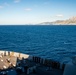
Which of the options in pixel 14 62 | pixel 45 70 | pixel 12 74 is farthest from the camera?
pixel 14 62

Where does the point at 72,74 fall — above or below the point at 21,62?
above

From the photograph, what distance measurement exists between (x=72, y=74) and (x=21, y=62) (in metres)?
23.6

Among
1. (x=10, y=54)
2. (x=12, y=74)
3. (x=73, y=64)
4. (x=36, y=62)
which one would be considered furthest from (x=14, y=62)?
(x=73, y=64)

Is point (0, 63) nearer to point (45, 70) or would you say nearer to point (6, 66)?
point (6, 66)

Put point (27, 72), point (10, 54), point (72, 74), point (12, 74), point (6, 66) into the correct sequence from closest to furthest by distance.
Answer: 1. point (72, 74)
2. point (12, 74)
3. point (27, 72)
4. point (6, 66)
5. point (10, 54)

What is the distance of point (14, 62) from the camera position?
39.2 metres

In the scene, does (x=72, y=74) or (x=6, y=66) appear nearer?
(x=72, y=74)

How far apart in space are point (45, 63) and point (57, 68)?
11.3 feet

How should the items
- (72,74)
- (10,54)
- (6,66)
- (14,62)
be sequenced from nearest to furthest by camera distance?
(72,74) → (6,66) → (14,62) → (10,54)

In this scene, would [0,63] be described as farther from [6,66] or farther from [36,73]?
[36,73]

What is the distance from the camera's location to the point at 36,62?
39750 millimetres

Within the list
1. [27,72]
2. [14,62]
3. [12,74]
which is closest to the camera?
[12,74]

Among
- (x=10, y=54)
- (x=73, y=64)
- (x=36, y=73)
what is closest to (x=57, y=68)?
(x=36, y=73)

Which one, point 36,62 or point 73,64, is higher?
point 73,64
